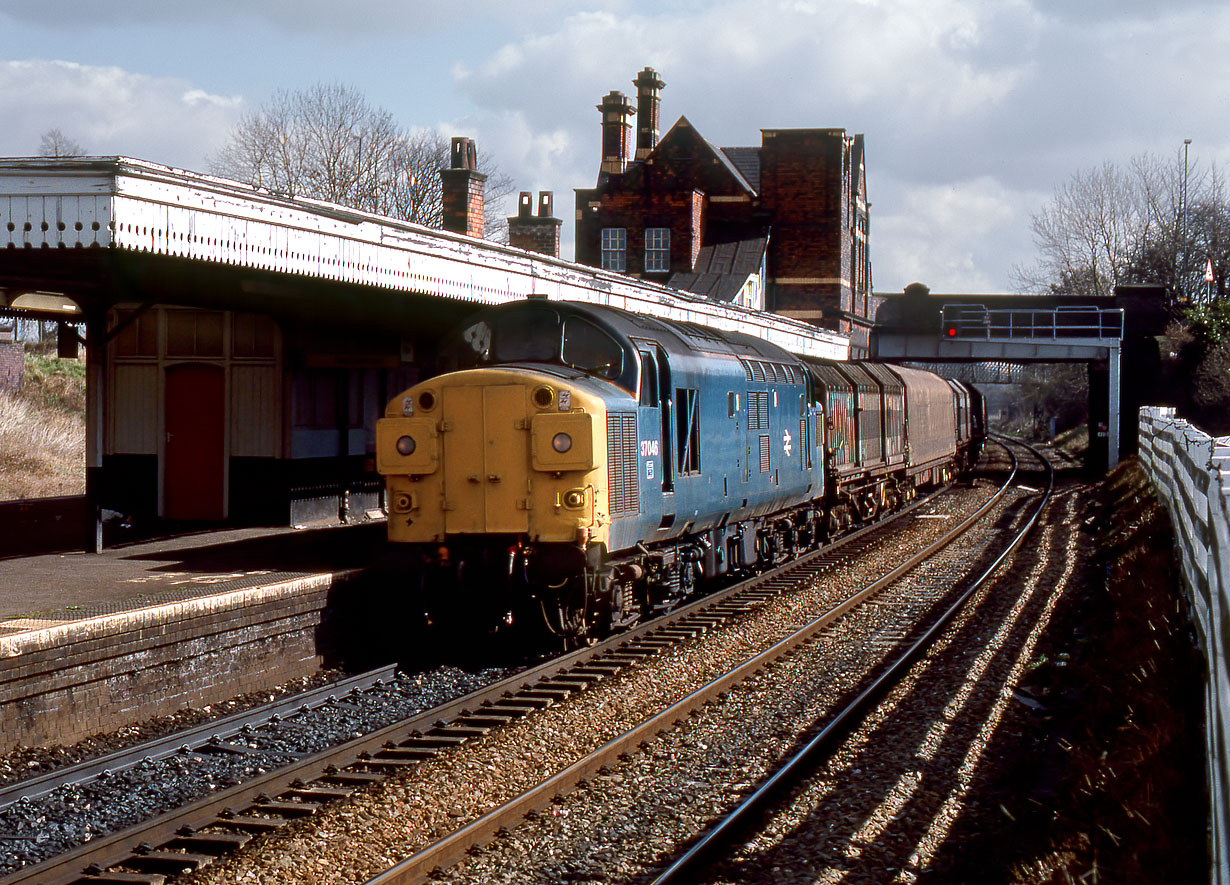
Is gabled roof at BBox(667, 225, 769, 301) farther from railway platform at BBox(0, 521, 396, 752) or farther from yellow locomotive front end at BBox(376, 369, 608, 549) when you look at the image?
yellow locomotive front end at BBox(376, 369, 608, 549)

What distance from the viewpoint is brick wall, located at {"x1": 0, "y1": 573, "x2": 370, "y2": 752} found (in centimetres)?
817

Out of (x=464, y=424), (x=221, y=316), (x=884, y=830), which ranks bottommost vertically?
(x=884, y=830)

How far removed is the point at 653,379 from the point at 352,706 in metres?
4.15

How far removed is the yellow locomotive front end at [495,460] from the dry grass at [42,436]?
17518 mm

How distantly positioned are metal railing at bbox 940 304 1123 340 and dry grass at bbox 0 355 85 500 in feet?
88.9

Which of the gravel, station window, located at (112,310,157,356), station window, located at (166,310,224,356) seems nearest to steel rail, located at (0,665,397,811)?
the gravel

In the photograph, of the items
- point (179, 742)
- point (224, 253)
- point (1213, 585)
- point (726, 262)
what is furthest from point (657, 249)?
point (1213, 585)

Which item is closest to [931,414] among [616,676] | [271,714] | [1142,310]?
[1142,310]

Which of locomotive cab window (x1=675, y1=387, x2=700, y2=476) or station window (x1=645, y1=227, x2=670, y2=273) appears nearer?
locomotive cab window (x1=675, y1=387, x2=700, y2=476)

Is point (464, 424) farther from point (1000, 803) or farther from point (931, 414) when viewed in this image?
point (931, 414)

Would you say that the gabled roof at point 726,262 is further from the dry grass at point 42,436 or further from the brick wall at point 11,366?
the brick wall at point 11,366

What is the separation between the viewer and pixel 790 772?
7.82 meters

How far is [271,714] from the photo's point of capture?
9344 mm

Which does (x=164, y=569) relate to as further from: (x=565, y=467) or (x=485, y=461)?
(x=565, y=467)
